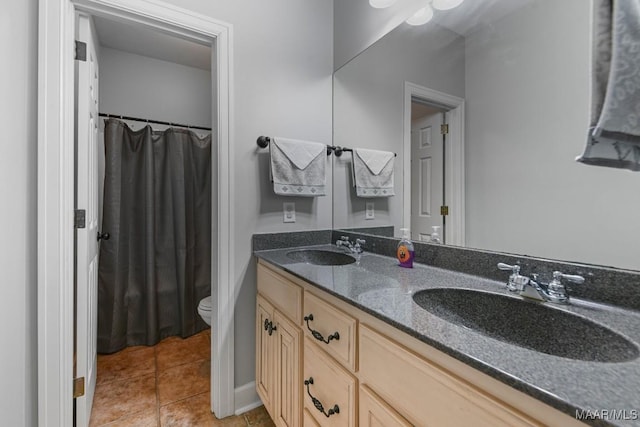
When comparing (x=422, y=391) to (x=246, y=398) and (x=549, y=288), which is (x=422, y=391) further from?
(x=246, y=398)

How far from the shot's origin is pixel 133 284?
7.49 ft

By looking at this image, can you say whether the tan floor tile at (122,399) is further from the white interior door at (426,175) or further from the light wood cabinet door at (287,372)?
the white interior door at (426,175)

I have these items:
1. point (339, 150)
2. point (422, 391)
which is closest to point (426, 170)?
point (339, 150)

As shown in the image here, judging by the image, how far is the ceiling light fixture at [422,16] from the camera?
1354mm

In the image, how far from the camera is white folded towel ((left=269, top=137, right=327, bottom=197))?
158 centimetres

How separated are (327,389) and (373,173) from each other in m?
1.21

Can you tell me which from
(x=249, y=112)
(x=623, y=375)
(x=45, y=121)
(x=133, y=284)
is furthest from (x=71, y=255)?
(x=623, y=375)

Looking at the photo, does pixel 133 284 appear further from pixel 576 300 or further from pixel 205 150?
pixel 576 300

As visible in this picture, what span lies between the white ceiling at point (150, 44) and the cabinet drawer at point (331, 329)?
199cm

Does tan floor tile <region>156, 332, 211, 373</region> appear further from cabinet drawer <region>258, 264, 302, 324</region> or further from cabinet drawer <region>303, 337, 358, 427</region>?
cabinet drawer <region>303, 337, 358, 427</region>

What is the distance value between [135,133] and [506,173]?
253cm

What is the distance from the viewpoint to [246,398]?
156 cm

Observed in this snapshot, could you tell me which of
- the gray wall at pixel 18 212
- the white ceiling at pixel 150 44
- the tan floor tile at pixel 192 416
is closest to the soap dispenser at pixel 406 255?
the tan floor tile at pixel 192 416

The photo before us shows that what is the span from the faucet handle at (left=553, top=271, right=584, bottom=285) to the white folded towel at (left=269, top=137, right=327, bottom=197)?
1168 mm
